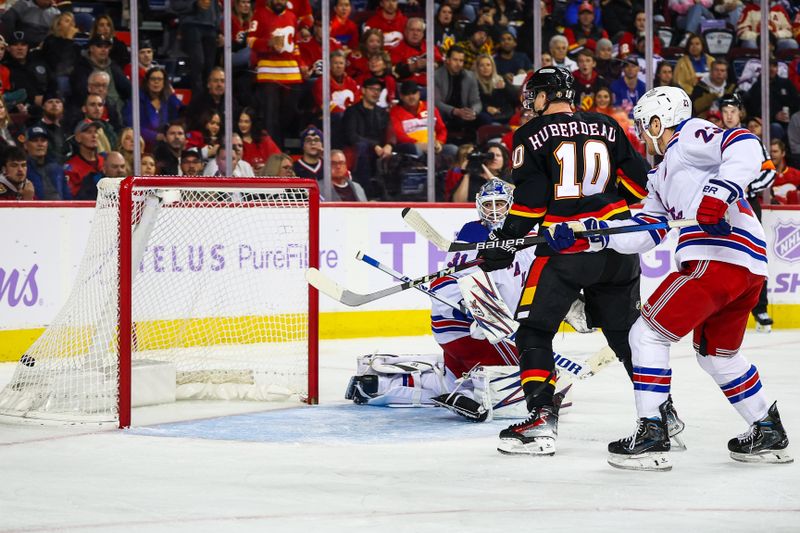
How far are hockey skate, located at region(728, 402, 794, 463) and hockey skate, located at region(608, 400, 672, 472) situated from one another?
27cm

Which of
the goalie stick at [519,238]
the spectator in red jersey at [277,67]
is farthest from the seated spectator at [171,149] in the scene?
the goalie stick at [519,238]

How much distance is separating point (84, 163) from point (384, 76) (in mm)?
2073

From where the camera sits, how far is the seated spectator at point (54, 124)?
22.2 feet

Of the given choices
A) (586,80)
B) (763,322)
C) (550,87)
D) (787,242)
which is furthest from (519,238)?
(586,80)

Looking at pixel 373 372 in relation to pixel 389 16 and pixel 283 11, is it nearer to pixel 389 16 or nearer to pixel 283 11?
pixel 283 11

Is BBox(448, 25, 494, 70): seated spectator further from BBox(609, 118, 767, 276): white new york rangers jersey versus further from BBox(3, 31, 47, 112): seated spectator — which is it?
BBox(609, 118, 767, 276): white new york rangers jersey

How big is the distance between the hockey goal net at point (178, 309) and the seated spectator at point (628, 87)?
2.86m

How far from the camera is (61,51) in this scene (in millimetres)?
6996

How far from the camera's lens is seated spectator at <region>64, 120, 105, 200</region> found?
22.2ft

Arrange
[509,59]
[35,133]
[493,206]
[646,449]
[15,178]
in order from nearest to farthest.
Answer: [646,449] → [493,206] → [15,178] → [35,133] → [509,59]

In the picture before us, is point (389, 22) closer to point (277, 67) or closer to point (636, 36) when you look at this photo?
point (277, 67)

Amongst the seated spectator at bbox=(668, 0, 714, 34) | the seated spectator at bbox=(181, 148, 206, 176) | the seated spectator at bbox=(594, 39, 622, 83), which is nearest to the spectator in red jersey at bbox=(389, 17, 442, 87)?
the seated spectator at bbox=(594, 39, 622, 83)

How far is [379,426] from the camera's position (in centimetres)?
452

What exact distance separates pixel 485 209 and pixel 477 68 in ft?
12.9
